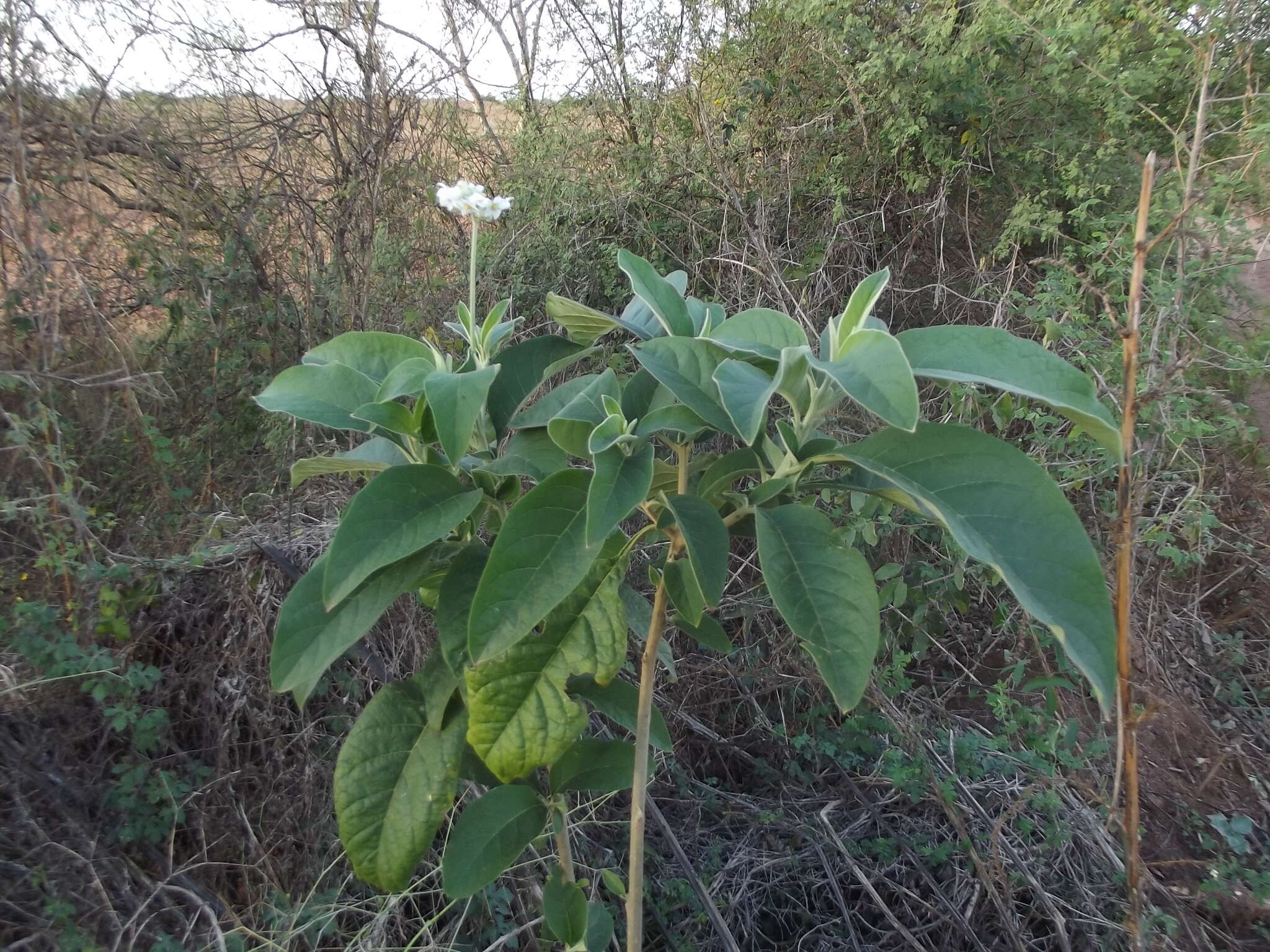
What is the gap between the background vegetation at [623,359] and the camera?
1753 mm

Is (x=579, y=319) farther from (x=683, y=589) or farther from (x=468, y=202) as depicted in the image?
(x=683, y=589)

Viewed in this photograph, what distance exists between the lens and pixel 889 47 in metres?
3.65

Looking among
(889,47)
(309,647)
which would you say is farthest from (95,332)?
(889,47)

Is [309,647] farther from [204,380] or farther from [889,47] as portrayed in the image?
[889,47]

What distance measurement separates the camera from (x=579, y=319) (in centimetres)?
106

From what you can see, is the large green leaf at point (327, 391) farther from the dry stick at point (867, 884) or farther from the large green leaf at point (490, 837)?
the dry stick at point (867, 884)

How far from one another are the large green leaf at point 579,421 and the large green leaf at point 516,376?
14 centimetres

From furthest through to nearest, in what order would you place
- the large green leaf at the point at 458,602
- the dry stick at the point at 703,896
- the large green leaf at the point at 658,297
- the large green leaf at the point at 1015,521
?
the dry stick at the point at 703,896 < the large green leaf at the point at 658,297 < the large green leaf at the point at 458,602 < the large green leaf at the point at 1015,521

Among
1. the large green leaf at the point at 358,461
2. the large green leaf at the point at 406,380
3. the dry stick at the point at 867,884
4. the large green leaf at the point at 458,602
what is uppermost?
the large green leaf at the point at 406,380

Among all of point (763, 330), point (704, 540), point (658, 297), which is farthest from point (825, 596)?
point (658, 297)

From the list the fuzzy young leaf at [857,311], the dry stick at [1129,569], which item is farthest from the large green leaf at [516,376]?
the dry stick at [1129,569]

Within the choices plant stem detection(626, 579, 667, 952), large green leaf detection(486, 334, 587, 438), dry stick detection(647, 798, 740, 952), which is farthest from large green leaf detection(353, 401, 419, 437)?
dry stick detection(647, 798, 740, 952)

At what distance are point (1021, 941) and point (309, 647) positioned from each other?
152 centimetres

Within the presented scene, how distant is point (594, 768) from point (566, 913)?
Result: 191 mm
